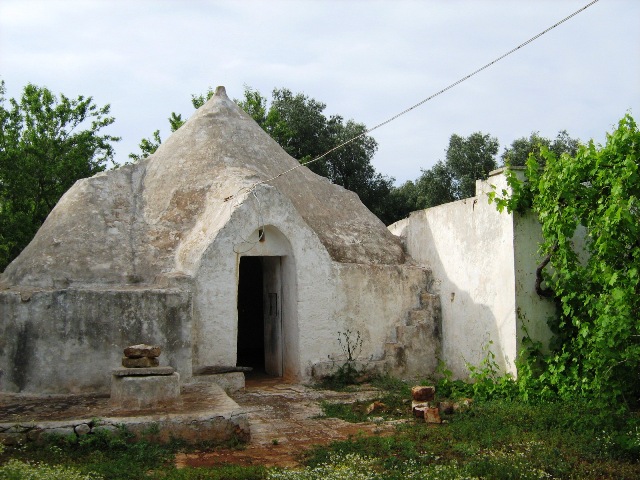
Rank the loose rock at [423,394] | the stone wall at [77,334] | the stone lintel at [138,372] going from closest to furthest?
1. the stone lintel at [138,372]
2. the loose rock at [423,394]
3. the stone wall at [77,334]

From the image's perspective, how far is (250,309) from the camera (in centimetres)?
1694

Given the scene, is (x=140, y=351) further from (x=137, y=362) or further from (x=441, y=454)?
(x=441, y=454)

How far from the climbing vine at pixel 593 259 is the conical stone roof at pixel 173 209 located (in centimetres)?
397

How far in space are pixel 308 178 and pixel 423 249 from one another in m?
2.97

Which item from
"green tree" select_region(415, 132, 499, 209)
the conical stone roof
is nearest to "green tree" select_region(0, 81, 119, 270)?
the conical stone roof

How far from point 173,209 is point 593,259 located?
7277 mm

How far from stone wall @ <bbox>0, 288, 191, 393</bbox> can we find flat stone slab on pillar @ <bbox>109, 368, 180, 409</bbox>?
1.63 metres

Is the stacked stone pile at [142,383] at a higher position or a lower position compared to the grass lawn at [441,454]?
higher

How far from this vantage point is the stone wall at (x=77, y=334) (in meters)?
9.52

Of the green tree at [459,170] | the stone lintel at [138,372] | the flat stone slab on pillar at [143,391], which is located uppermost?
the green tree at [459,170]

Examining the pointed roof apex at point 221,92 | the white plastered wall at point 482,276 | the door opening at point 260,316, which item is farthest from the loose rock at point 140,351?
the pointed roof apex at point 221,92

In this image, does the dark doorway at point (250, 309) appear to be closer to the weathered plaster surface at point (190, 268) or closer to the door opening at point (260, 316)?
the door opening at point (260, 316)

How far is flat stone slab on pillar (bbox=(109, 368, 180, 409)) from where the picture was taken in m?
8.08

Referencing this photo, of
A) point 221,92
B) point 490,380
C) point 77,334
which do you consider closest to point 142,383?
point 77,334
